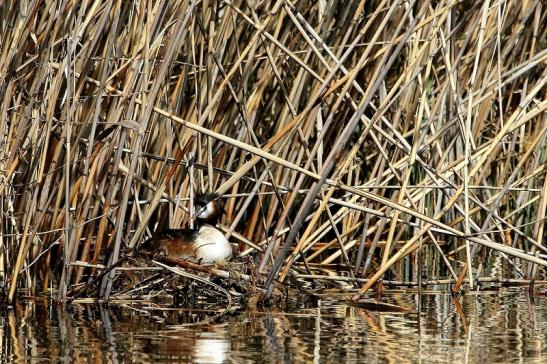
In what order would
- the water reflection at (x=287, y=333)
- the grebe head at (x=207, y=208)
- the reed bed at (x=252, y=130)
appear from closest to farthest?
the water reflection at (x=287, y=333) → the reed bed at (x=252, y=130) → the grebe head at (x=207, y=208)

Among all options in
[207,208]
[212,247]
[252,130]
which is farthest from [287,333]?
[252,130]

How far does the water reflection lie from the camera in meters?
4.48

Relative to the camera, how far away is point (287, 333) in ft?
16.5

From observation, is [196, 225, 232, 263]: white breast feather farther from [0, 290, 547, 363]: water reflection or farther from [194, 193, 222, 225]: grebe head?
[0, 290, 547, 363]: water reflection

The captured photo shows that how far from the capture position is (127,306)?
5.61 metres

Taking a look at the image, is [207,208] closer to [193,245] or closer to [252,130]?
[193,245]

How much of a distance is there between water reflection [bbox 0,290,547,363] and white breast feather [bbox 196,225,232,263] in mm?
571

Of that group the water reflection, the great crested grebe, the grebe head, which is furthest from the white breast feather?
the water reflection

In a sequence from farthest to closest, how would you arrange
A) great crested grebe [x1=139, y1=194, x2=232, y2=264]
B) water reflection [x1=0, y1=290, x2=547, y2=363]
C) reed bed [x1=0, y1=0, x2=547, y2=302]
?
great crested grebe [x1=139, y1=194, x2=232, y2=264], reed bed [x1=0, y1=0, x2=547, y2=302], water reflection [x1=0, y1=290, x2=547, y2=363]

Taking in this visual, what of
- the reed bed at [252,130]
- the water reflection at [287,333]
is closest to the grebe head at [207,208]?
the reed bed at [252,130]

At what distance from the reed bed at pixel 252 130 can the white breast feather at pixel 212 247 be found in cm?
19

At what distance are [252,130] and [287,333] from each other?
5.48 ft

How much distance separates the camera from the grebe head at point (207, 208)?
6.32m

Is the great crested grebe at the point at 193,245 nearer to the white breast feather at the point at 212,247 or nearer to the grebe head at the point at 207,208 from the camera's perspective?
the white breast feather at the point at 212,247
